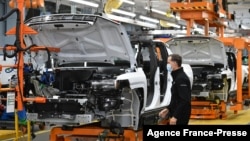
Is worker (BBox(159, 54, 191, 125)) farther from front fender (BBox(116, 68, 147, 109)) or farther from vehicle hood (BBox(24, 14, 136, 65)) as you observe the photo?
vehicle hood (BBox(24, 14, 136, 65))

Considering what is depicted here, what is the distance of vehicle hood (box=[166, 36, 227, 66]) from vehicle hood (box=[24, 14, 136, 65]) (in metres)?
4.89

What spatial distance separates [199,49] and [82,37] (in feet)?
19.9

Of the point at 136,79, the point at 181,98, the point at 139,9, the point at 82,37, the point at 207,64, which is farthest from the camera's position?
the point at 139,9

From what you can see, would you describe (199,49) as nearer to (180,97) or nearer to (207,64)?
(207,64)

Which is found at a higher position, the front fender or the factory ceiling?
the factory ceiling

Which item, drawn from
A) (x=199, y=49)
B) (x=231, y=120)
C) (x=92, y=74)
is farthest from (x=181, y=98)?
(x=231, y=120)

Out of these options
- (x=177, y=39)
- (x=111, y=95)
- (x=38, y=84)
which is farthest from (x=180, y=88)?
(x=177, y=39)

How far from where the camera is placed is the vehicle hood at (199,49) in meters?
12.5

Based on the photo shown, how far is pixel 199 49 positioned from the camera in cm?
1310

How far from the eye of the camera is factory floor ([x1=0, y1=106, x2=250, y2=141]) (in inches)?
391

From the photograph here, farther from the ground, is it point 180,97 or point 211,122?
point 180,97

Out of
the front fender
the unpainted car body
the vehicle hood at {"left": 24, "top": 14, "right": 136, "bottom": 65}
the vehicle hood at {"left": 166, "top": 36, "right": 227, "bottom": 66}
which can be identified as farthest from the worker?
the vehicle hood at {"left": 166, "top": 36, "right": 227, "bottom": 66}

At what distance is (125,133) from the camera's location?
7.48m

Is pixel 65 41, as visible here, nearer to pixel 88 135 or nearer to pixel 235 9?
pixel 88 135
